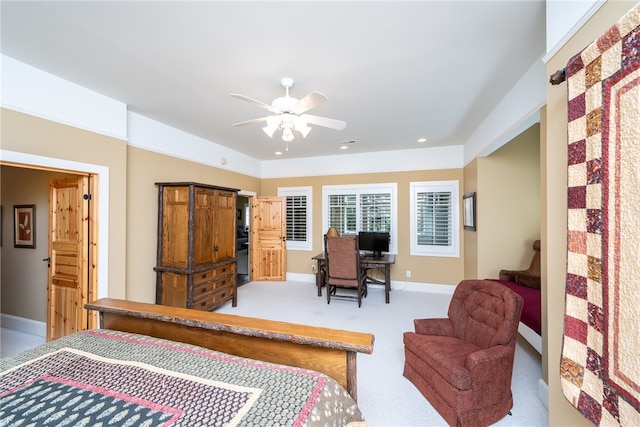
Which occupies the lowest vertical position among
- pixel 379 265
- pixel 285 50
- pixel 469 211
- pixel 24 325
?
pixel 24 325

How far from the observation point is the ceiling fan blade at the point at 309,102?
1.87 metres

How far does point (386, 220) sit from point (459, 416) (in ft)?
12.3

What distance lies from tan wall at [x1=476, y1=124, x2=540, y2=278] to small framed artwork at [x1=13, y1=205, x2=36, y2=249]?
598cm

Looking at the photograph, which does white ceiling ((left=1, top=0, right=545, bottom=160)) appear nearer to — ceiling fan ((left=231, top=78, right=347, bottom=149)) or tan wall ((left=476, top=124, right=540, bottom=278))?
ceiling fan ((left=231, top=78, right=347, bottom=149))

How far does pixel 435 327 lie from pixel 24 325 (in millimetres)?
4892

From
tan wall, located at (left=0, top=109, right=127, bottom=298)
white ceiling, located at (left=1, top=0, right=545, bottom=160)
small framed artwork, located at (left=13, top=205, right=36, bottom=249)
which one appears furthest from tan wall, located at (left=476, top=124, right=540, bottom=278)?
small framed artwork, located at (left=13, top=205, right=36, bottom=249)

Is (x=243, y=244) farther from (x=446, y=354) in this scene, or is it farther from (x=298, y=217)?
(x=446, y=354)

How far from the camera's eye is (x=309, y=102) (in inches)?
79.0

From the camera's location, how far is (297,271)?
5746mm

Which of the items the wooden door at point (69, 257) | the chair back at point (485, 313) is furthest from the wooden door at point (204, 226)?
the chair back at point (485, 313)

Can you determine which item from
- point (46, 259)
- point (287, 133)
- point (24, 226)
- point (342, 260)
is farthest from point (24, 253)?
point (342, 260)

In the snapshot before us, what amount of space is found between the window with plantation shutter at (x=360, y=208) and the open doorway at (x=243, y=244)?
1873 millimetres

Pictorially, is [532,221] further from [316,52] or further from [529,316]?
[316,52]

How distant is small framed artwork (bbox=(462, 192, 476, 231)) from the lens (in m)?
3.87
